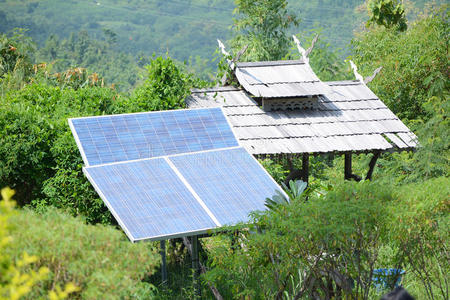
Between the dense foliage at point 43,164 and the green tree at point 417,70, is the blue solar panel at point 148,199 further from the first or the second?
the green tree at point 417,70

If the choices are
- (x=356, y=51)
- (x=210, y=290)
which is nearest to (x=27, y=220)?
(x=210, y=290)

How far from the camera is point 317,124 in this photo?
11992mm

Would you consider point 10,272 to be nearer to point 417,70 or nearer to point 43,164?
point 43,164

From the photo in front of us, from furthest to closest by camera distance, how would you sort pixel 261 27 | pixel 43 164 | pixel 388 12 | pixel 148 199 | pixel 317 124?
pixel 261 27, pixel 388 12, pixel 317 124, pixel 43 164, pixel 148 199

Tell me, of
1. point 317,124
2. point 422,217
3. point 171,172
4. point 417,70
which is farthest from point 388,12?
point 422,217

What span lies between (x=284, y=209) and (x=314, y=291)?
5.34 ft

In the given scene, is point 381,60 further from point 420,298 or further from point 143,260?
point 143,260

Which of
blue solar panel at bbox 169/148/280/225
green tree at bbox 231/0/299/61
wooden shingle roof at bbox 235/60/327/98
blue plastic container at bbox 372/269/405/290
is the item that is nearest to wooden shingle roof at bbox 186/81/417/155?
wooden shingle roof at bbox 235/60/327/98

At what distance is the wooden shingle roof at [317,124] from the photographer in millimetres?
11289

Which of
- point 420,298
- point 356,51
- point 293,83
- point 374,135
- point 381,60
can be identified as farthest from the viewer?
point 356,51

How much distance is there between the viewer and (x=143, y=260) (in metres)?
5.11

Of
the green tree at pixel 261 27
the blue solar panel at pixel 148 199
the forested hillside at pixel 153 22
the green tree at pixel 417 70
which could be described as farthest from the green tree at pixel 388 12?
the forested hillside at pixel 153 22

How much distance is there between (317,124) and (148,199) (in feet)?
17.8

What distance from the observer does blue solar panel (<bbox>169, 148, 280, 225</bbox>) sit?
7.54 metres
